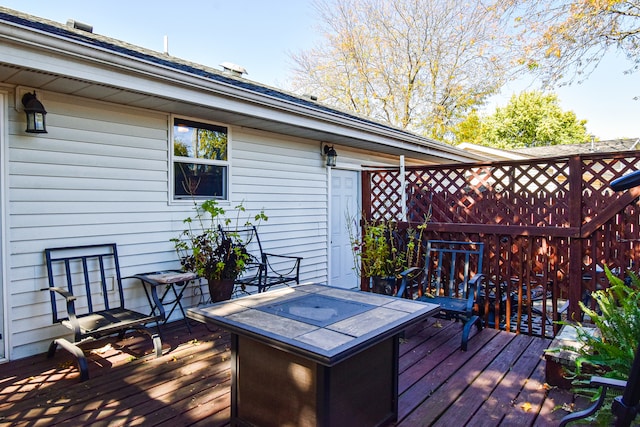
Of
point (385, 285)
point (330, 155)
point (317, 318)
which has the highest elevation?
point (330, 155)

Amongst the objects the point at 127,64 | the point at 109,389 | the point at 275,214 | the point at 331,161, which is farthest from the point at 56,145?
the point at 331,161

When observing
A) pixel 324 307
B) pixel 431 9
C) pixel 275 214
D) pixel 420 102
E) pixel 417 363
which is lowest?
pixel 417 363

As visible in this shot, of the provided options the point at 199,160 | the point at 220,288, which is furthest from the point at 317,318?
the point at 199,160

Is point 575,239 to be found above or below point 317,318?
above

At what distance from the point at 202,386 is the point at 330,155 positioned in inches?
151

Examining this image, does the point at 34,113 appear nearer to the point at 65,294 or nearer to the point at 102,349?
the point at 65,294

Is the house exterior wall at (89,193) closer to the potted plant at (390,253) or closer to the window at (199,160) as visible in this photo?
the window at (199,160)

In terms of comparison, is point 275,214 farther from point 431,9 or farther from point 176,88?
point 431,9

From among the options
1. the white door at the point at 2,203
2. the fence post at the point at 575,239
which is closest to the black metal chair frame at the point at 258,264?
the white door at the point at 2,203

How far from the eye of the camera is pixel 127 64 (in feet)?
10.1

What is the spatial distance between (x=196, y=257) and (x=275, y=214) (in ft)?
4.69

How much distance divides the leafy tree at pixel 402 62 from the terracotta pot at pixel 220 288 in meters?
14.0

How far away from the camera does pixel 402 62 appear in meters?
16.3

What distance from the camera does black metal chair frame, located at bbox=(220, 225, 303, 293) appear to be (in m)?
4.59
